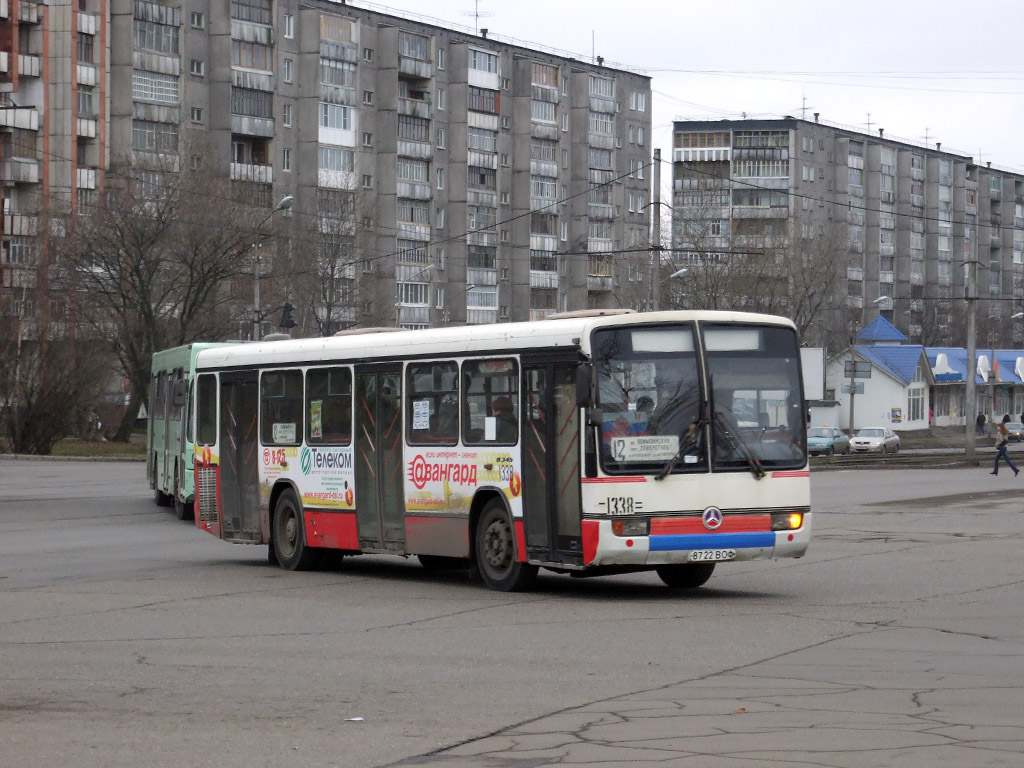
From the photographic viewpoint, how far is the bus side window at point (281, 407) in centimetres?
1834

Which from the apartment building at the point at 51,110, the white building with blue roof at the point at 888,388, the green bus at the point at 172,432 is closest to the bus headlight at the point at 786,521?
the green bus at the point at 172,432

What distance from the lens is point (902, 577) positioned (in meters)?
16.4

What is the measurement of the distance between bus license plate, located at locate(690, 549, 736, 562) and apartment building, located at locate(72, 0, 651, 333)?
168ft

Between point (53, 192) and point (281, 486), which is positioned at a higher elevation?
point (53, 192)

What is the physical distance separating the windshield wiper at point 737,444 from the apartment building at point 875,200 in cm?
10952

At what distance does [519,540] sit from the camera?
48.5ft

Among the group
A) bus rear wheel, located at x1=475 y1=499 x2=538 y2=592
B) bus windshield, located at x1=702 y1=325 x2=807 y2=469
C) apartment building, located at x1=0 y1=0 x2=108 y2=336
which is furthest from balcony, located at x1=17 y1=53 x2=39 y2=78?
bus windshield, located at x1=702 y1=325 x2=807 y2=469

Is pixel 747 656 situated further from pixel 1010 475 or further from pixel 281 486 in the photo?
pixel 1010 475

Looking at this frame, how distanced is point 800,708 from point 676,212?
80.5m

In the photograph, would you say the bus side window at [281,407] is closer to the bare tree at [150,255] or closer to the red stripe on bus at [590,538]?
the red stripe on bus at [590,538]

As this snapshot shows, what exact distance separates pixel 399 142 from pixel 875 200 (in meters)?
60.4

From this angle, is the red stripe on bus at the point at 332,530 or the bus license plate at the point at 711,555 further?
the red stripe on bus at the point at 332,530

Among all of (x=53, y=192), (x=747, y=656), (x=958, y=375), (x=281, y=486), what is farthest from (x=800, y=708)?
(x=958, y=375)

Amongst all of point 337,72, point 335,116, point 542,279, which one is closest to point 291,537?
point 335,116
